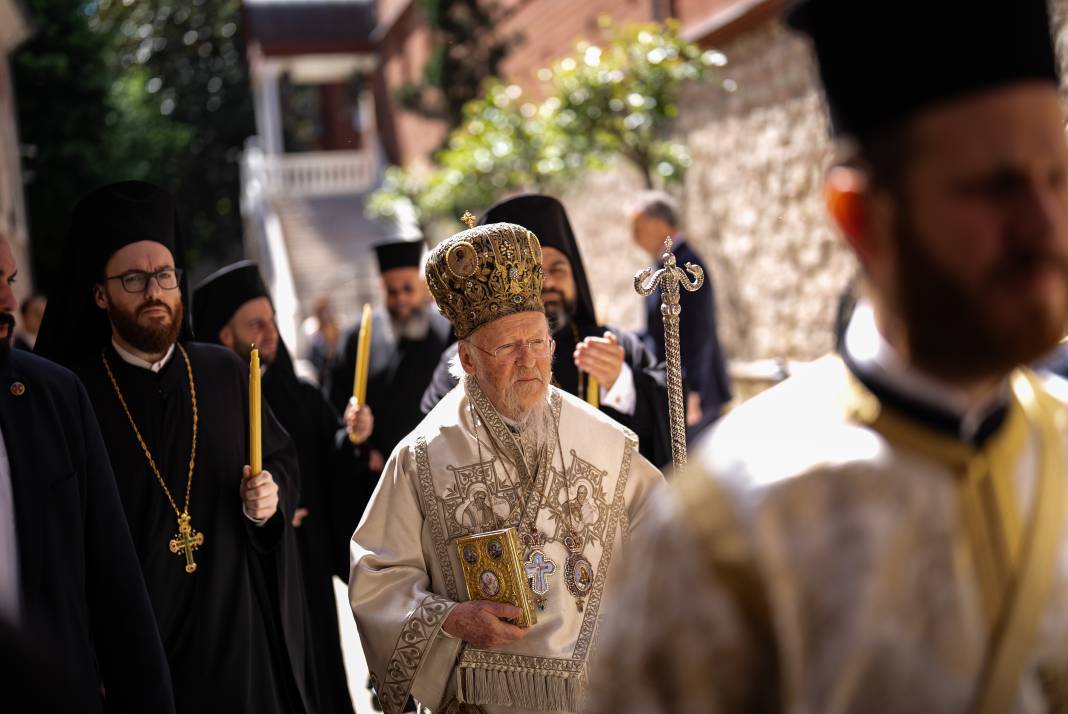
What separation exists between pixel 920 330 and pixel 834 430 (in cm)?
19

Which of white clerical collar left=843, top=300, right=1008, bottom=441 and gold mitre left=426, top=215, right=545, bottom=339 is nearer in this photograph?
white clerical collar left=843, top=300, right=1008, bottom=441

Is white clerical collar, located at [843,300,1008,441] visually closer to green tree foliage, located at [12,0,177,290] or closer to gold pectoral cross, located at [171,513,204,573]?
gold pectoral cross, located at [171,513,204,573]

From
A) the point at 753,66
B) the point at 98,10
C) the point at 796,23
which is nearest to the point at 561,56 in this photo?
the point at 753,66

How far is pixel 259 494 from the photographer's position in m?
4.75

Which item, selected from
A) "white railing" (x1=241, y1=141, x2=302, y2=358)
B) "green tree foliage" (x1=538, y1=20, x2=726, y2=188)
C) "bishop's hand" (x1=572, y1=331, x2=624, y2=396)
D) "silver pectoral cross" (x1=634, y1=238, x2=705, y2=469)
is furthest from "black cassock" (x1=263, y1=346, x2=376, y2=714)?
"white railing" (x1=241, y1=141, x2=302, y2=358)

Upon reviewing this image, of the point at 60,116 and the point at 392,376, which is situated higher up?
the point at 60,116

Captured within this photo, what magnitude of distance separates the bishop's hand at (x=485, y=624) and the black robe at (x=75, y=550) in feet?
2.77

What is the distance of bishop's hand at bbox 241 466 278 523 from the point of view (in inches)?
187

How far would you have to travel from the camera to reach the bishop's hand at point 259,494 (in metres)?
4.75

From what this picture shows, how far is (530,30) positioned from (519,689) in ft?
61.6

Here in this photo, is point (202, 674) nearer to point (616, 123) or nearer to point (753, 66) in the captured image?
point (616, 123)

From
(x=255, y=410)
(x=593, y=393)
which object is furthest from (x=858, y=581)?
(x=593, y=393)

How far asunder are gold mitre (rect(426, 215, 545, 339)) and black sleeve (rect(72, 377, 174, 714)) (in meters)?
1.13

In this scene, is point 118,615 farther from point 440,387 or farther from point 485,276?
point 440,387
